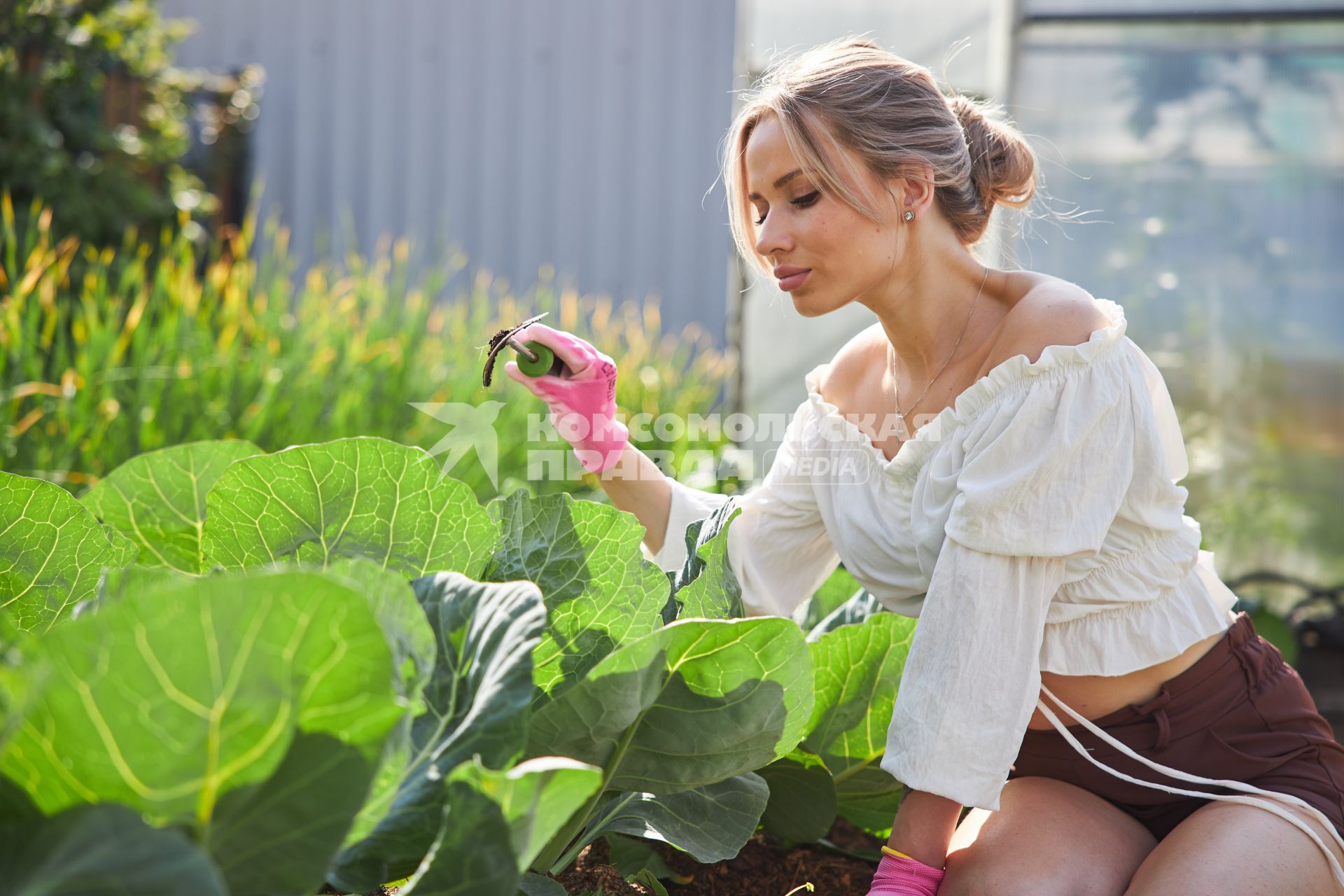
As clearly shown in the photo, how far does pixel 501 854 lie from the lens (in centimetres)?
61

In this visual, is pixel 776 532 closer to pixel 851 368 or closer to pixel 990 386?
pixel 851 368

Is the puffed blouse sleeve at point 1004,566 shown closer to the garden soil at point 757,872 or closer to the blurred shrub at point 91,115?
the garden soil at point 757,872

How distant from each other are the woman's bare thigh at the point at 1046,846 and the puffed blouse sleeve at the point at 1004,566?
0.10m

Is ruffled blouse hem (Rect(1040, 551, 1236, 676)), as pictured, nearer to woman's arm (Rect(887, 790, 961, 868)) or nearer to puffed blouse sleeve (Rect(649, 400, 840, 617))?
woman's arm (Rect(887, 790, 961, 868))

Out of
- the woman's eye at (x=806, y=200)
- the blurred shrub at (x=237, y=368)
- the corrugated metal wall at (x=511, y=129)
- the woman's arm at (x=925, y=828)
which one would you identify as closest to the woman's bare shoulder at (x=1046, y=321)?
the woman's eye at (x=806, y=200)

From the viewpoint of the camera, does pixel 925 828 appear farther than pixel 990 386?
No

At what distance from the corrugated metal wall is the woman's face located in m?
4.48

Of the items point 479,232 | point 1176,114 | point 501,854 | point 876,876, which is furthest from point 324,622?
point 479,232

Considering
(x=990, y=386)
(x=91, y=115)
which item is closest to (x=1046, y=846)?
(x=990, y=386)

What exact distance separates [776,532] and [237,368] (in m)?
1.58

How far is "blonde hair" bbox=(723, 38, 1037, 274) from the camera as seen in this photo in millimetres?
1306

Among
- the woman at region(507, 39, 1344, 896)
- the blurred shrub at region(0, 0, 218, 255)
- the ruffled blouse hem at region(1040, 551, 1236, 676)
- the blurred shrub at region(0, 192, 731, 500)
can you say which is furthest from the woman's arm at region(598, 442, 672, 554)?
the blurred shrub at region(0, 0, 218, 255)

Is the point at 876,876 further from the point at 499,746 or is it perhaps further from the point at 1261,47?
the point at 1261,47

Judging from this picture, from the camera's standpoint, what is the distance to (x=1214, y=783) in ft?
3.90
